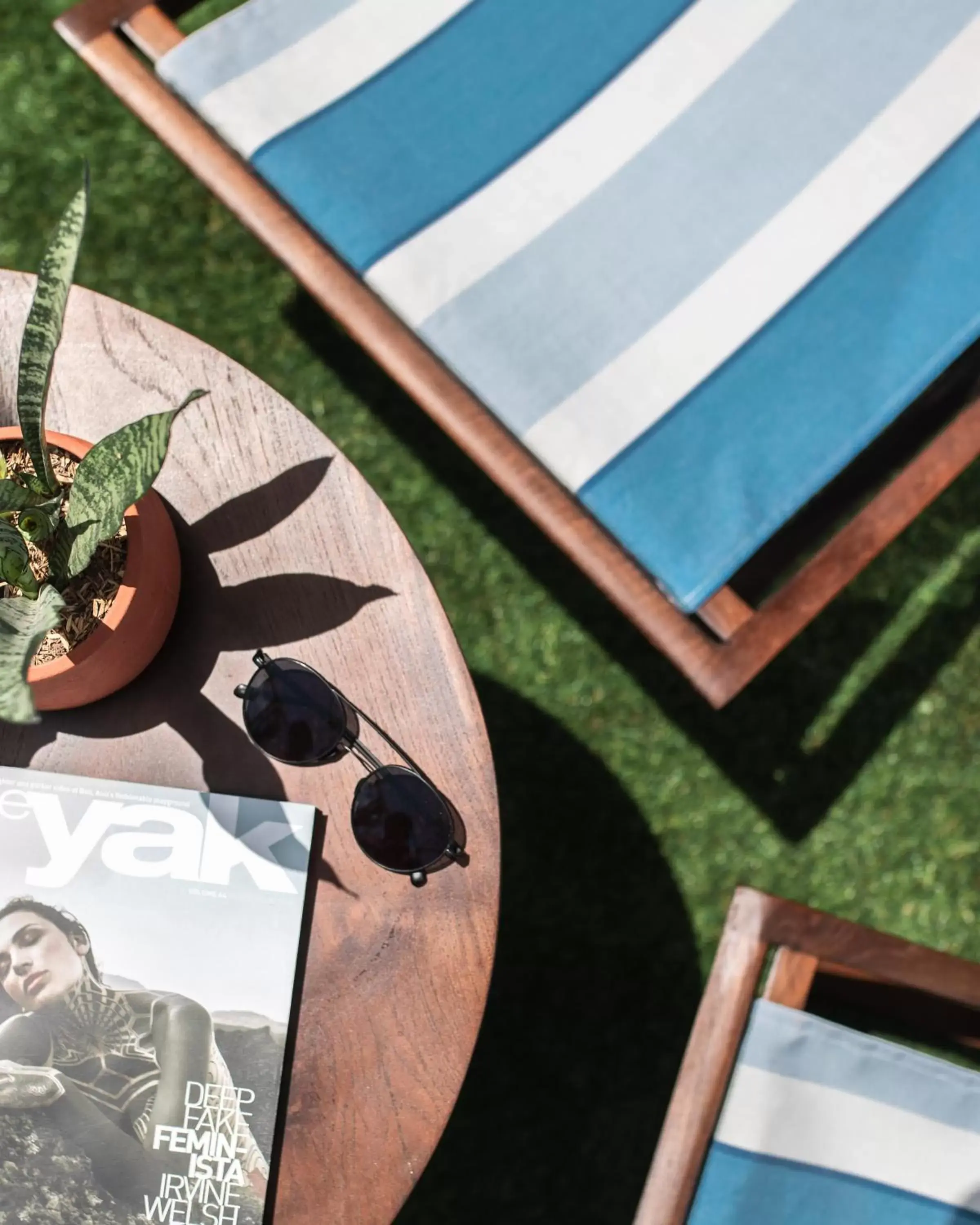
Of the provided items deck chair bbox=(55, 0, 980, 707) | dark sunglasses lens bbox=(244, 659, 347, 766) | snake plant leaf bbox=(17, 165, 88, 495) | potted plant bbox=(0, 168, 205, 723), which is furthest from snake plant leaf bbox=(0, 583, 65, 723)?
deck chair bbox=(55, 0, 980, 707)

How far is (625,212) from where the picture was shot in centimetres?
125

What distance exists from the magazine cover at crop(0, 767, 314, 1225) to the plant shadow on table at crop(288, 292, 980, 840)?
788 mm

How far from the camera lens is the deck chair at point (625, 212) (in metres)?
1.16

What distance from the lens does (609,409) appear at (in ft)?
3.92

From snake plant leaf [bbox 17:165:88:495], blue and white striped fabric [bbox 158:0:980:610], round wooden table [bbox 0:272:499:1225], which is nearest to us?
snake plant leaf [bbox 17:165:88:495]

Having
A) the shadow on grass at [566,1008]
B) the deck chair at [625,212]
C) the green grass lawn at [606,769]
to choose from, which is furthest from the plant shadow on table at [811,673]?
the deck chair at [625,212]

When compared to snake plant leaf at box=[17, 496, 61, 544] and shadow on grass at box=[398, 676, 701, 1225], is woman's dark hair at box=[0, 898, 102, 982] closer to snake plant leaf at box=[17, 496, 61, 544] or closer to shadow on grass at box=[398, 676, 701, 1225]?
snake plant leaf at box=[17, 496, 61, 544]

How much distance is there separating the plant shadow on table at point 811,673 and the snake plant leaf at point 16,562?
90 cm

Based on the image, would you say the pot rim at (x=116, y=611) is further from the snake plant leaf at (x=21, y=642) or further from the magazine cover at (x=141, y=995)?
the magazine cover at (x=141, y=995)

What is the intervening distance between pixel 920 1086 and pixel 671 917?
1.80 feet

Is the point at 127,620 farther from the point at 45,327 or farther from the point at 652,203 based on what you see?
the point at 652,203

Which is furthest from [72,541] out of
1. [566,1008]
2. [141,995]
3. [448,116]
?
[566,1008]

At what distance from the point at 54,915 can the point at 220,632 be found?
0.96 feet

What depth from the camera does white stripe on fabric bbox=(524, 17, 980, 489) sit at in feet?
3.91
